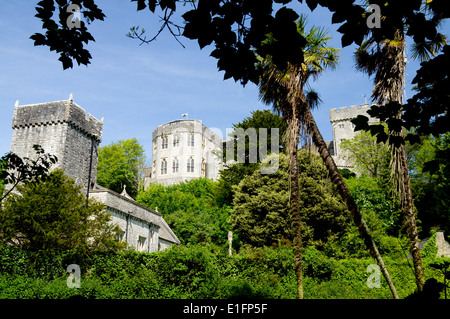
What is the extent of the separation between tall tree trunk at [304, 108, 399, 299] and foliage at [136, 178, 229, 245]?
900 inches

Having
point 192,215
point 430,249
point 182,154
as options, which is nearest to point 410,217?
point 430,249

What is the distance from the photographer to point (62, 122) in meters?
26.2

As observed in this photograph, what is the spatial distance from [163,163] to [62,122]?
3172 cm

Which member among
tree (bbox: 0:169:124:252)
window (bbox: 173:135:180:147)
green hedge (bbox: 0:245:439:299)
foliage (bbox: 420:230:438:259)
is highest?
window (bbox: 173:135:180:147)

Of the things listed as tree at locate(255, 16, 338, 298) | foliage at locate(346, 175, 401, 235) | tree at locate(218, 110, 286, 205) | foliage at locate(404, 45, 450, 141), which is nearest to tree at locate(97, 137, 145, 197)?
tree at locate(218, 110, 286, 205)

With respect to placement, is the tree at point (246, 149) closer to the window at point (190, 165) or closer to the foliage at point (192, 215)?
the foliage at point (192, 215)

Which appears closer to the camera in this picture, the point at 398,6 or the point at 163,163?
the point at 398,6

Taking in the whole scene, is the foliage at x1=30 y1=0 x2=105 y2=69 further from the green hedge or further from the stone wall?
the stone wall

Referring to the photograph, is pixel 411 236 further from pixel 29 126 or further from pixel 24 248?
pixel 29 126

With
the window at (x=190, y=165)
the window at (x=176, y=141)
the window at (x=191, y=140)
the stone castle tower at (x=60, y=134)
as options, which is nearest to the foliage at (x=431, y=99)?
the stone castle tower at (x=60, y=134)

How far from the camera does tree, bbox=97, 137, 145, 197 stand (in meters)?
53.5

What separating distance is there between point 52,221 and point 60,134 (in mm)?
9942
